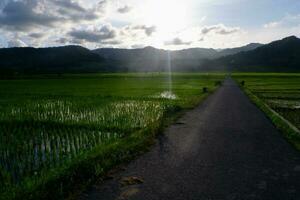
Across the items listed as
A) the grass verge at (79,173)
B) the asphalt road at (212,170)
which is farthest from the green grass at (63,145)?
the asphalt road at (212,170)

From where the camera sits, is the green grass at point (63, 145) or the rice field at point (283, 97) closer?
the green grass at point (63, 145)

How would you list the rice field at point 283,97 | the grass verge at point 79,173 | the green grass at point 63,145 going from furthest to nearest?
the rice field at point 283,97, the green grass at point 63,145, the grass verge at point 79,173

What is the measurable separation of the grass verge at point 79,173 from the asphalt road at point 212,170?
0.45 m

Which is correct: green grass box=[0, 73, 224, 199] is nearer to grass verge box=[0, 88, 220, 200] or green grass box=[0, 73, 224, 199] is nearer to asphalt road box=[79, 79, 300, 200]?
grass verge box=[0, 88, 220, 200]

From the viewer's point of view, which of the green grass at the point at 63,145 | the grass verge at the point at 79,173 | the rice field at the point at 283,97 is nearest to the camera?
the grass verge at the point at 79,173

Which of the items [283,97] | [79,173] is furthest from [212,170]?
[283,97]

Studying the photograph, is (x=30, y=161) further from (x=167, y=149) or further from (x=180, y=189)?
(x=180, y=189)

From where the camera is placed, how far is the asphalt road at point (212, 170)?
25.9 ft

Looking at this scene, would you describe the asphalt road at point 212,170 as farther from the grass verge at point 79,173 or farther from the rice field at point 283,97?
the rice field at point 283,97

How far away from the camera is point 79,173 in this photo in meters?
9.30

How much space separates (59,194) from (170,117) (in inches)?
550

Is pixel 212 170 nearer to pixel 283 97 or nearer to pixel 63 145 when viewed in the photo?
pixel 63 145

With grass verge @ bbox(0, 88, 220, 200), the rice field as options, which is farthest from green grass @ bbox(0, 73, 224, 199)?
the rice field

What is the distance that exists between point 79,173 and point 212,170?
3740mm
